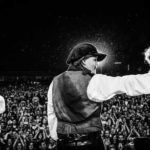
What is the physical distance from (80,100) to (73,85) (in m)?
0.10

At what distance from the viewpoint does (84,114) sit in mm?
1395

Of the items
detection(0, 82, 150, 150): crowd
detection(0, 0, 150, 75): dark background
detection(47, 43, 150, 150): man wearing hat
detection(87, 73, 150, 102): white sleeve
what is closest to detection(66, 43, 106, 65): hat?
detection(47, 43, 150, 150): man wearing hat

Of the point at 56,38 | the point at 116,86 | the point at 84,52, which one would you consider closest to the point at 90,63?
the point at 84,52

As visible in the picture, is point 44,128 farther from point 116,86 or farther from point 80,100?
point 116,86

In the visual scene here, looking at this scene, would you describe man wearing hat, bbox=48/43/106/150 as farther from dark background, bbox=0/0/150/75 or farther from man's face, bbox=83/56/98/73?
dark background, bbox=0/0/150/75

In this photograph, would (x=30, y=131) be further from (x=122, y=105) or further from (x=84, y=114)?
(x=84, y=114)

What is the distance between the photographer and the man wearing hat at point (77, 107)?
139 cm

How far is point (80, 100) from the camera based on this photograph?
4.64 ft

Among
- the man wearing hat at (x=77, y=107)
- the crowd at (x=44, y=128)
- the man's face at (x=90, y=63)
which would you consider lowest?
the crowd at (x=44, y=128)

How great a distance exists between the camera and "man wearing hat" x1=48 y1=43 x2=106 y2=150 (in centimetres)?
139

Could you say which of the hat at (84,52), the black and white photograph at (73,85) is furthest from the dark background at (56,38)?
the hat at (84,52)

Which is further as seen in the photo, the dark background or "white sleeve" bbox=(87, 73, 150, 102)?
the dark background

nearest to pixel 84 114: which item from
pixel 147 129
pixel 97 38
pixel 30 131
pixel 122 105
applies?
pixel 30 131

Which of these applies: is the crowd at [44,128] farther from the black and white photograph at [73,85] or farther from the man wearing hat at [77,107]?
the man wearing hat at [77,107]
